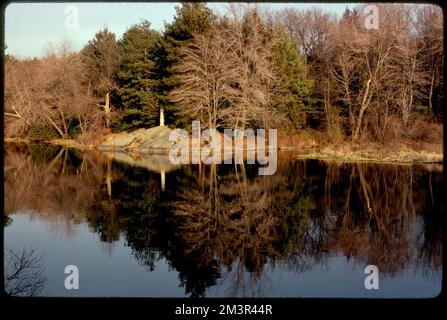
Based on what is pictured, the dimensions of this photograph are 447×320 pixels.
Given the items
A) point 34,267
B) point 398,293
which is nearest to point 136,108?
point 34,267

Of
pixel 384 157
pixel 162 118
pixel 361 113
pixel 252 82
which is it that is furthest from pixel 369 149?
pixel 162 118

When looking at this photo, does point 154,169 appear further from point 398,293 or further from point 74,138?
point 74,138

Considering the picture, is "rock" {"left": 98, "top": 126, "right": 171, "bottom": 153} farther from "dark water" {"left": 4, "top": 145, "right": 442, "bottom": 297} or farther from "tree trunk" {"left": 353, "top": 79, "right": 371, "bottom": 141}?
"dark water" {"left": 4, "top": 145, "right": 442, "bottom": 297}

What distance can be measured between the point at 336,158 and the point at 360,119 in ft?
23.6

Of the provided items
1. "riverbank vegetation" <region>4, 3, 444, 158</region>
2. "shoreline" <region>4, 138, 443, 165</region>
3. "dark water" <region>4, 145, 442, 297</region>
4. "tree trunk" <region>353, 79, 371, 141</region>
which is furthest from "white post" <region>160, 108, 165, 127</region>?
"dark water" <region>4, 145, 442, 297</region>

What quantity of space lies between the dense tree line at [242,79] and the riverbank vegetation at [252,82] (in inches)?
4.0

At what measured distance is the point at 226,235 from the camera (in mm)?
9203

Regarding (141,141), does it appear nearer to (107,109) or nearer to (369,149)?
(107,109)

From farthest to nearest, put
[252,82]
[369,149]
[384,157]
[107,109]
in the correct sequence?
[107,109]
[252,82]
[369,149]
[384,157]

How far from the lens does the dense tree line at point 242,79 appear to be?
29062 millimetres

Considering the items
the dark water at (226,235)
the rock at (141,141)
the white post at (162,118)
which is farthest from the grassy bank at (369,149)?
the white post at (162,118)

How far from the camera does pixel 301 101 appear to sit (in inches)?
1421

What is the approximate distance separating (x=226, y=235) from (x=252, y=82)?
71.9 feet
